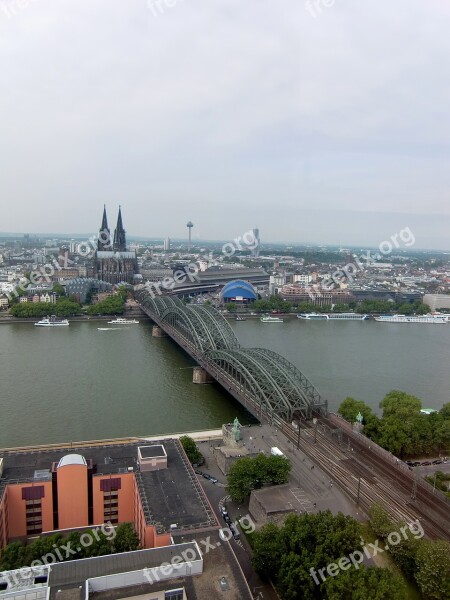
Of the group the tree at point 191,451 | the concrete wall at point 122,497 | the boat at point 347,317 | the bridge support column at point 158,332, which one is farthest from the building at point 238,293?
the concrete wall at point 122,497

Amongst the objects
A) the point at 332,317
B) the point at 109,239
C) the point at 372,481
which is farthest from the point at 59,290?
the point at 372,481

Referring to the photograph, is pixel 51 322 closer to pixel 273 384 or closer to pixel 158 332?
pixel 158 332

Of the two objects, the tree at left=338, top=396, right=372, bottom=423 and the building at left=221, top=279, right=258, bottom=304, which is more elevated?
the building at left=221, top=279, right=258, bottom=304

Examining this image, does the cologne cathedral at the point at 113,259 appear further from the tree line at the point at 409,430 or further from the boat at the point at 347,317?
the tree line at the point at 409,430

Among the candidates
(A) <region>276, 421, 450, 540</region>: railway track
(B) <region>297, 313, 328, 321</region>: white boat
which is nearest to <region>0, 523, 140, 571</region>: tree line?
(A) <region>276, 421, 450, 540</region>: railway track

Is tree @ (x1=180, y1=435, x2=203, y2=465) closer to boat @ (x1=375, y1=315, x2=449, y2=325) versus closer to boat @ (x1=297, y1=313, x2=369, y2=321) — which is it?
boat @ (x1=297, y1=313, x2=369, y2=321)
